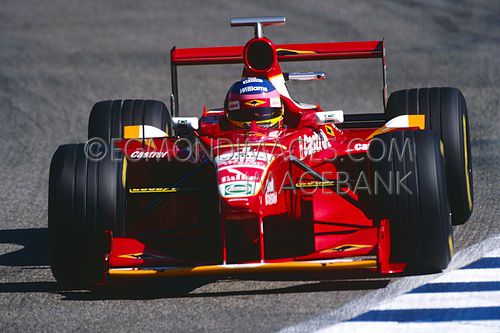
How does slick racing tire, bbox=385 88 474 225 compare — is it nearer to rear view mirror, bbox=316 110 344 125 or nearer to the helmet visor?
rear view mirror, bbox=316 110 344 125

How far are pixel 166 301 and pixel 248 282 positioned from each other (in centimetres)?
75

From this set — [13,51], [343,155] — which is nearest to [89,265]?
[343,155]

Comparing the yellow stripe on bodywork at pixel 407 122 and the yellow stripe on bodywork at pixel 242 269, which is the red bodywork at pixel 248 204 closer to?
the yellow stripe on bodywork at pixel 242 269

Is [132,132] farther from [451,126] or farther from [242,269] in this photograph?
[242,269]

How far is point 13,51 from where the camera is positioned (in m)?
21.0

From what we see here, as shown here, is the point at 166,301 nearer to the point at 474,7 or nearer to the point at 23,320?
the point at 23,320

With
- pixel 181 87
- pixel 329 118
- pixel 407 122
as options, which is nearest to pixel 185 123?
pixel 329 118

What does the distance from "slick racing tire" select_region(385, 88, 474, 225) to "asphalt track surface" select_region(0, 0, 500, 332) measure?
0.89 ft

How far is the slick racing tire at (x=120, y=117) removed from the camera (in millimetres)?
10961

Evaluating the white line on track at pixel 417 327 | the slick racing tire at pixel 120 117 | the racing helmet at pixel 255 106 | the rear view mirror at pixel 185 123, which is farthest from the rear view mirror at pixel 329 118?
the white line on track at pixel 417 327

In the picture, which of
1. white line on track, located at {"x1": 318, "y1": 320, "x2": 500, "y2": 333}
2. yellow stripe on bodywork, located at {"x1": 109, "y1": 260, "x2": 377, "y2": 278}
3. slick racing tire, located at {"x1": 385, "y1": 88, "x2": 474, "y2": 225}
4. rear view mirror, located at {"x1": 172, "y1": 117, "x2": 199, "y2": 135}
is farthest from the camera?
rear view mirror, located at {"x1": 172, "y1": 117, "x2": 199, "y2": 135}

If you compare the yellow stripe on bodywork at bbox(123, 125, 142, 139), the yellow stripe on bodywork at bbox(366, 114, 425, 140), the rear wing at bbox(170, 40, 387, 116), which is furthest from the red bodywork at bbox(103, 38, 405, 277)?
the rear wing at bbox(170, 40, 387, 116)

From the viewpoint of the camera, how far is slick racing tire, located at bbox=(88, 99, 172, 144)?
11.0m

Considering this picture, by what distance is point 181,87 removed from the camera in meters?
19.0
